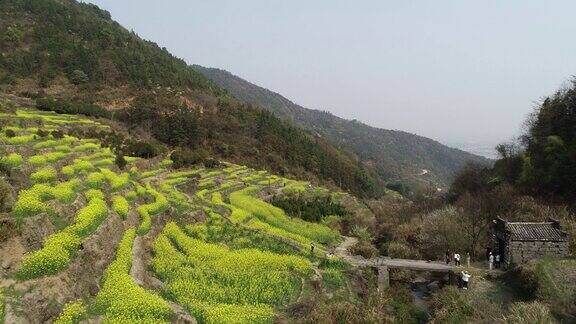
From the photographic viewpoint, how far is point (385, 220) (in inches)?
2127

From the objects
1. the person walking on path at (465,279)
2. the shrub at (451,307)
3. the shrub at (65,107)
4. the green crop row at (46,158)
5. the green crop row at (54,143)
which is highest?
the shrub at (65,107)

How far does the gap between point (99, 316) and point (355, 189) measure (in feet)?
279

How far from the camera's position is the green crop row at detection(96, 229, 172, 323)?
1773 centimetres

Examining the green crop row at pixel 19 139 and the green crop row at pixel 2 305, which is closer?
the green crop row at pixel 2 305

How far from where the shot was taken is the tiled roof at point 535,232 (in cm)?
3262

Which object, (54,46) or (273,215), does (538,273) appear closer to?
(273,215)

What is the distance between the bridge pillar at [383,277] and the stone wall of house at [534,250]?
28.1ft

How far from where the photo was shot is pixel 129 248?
23656mm

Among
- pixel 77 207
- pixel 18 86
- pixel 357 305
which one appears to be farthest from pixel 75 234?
pixel 18 86

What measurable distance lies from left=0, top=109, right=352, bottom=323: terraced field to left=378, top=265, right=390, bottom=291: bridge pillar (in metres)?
3.07

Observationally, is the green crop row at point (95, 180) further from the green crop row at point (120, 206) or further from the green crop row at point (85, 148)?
the green crop row at point (85, 148)

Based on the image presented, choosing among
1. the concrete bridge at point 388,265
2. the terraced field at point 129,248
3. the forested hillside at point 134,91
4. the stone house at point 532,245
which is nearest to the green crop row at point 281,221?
the terraced field at point 129,248

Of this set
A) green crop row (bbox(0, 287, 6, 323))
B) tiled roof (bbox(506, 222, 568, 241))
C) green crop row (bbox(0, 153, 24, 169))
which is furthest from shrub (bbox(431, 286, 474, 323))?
green crop row (bbox(0, 153, 24, 169))

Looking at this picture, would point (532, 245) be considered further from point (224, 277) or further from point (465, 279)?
point (224, 277)
